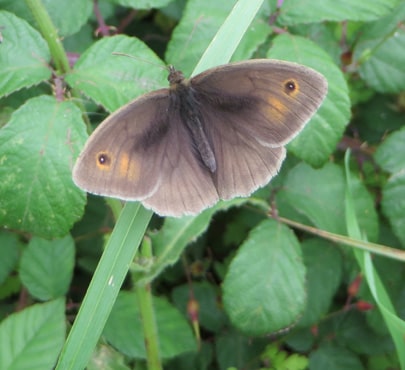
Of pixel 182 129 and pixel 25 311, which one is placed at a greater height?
pixel 182 129

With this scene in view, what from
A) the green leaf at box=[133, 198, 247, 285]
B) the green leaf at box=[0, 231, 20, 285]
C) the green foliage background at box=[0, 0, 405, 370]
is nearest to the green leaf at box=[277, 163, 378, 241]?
the green foliage background at box=[0, 0, 405, 370]

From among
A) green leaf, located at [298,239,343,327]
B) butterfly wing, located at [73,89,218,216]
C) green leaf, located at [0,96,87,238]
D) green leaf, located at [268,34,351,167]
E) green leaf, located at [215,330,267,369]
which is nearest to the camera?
butterfly wing, located at [73,89,218,216]

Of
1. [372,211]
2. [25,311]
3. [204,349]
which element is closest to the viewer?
[25,311]

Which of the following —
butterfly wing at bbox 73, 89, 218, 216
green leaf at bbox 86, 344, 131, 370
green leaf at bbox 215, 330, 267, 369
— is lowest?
green leaf at bbox 215, 330, 267, 369

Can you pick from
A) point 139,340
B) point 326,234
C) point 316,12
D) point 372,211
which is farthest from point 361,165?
point 139,340

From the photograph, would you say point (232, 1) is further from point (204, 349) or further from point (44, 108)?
point (204, 349)

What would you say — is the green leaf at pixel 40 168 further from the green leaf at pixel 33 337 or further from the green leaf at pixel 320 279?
the green leaf at pixel 320 279

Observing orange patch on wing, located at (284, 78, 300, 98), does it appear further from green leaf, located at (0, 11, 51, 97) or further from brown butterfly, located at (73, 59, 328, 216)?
green leaf, located at (0, 11, 51, 97)
